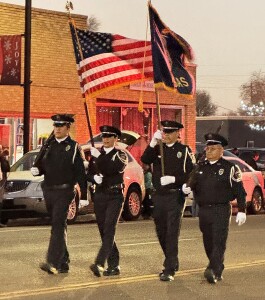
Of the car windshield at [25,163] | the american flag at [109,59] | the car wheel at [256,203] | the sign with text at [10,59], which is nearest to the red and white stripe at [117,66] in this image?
the american flag at [109,59]

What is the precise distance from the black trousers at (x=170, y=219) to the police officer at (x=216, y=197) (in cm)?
24

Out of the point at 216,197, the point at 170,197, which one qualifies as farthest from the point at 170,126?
the point at 216,197

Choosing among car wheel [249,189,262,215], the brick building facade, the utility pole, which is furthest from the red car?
the utility pole

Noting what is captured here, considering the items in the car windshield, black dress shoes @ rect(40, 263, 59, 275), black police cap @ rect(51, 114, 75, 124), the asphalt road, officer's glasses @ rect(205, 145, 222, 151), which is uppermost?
black police cap @ rect(51, 114, 75, 124)

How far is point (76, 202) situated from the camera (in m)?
22.3

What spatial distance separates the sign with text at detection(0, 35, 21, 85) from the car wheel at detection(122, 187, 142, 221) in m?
5.55

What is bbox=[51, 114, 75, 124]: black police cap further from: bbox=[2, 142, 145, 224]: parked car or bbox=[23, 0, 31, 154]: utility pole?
bbox=[23, 0, 31, 154]: utility pole

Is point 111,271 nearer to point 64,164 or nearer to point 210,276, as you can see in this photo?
point 210,276

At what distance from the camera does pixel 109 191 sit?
12445 millimetres

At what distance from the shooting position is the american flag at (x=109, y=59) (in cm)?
1981

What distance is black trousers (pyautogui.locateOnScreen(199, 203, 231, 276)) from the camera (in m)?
11.9

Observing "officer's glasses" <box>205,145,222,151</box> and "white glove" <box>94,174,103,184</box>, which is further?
"white glove" <box>94,174,103,184</box>

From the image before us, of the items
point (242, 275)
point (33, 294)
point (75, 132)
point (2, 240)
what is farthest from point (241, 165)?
point (33, 294)

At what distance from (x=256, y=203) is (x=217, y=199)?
55.9 feet
